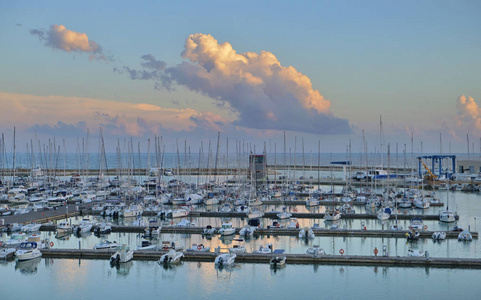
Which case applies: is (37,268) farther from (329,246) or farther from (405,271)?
(405,271)

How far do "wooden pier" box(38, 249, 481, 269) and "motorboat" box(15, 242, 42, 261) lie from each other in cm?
77

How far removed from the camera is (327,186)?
295ft

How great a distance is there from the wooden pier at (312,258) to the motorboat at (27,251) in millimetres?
766

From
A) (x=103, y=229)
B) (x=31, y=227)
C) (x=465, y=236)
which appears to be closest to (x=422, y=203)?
(x=465, y=236)

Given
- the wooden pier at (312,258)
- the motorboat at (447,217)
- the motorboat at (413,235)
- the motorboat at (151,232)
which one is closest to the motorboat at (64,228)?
the motorboat at (151,232)

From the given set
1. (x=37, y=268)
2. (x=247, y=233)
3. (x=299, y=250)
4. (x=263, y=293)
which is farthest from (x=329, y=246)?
(x=37, y=268)

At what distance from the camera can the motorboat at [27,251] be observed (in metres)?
34.3

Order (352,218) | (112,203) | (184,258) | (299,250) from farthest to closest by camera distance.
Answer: (112,203), (352,218), (299,250), (184,258)

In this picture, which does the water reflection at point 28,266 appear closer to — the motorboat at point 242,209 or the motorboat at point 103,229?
the motorboat at point 103,229

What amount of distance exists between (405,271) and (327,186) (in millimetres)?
58514

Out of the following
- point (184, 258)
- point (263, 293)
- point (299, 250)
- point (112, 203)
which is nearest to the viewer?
point (263, 293)

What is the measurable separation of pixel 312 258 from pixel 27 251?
780 inches

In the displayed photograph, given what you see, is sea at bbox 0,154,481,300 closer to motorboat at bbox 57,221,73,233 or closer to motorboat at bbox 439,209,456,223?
motorboat at bbox 57,221,73,233

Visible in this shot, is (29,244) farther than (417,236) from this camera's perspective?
No
